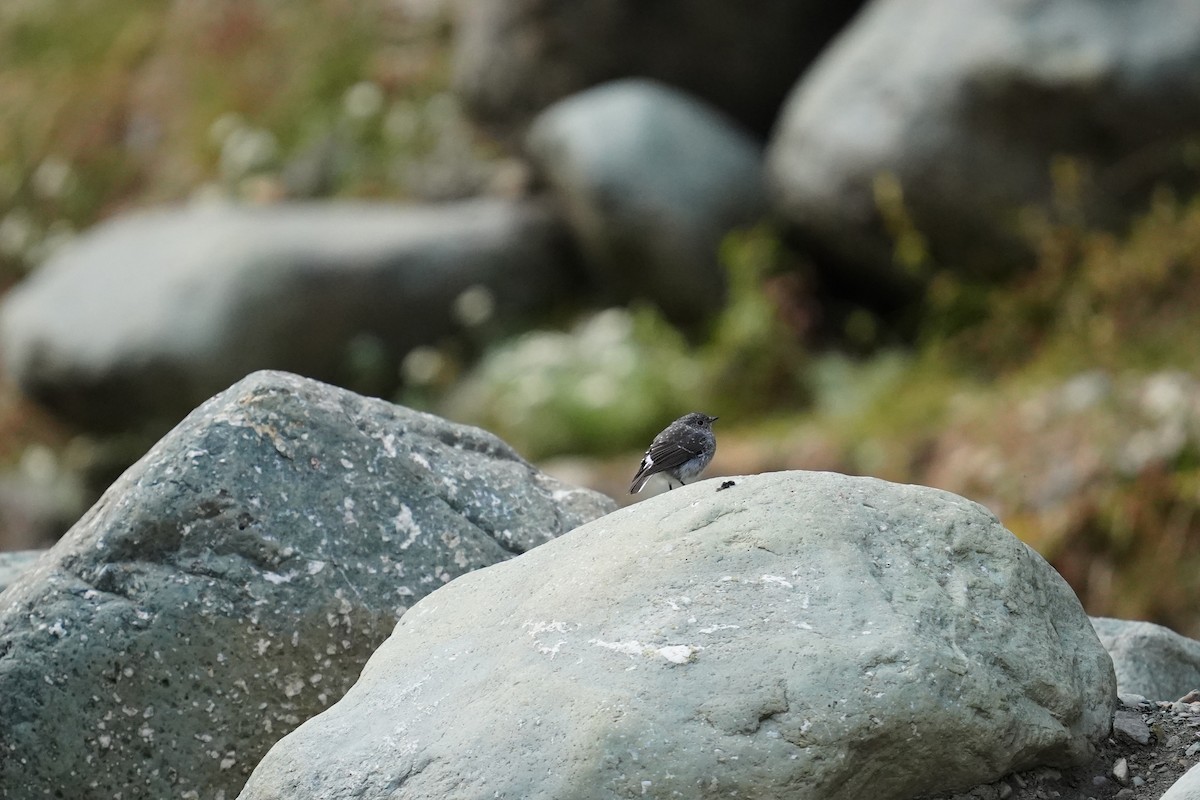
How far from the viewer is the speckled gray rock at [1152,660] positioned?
405 cm

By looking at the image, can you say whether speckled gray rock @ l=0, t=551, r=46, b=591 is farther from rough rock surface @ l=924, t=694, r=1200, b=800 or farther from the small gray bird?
rough rock surface @ l=924, t=694, r=1200, b=800

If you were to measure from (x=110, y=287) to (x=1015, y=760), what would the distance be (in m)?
9.00

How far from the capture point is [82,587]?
3607mm

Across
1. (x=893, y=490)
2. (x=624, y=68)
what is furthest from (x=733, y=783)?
(x=624, y=68)

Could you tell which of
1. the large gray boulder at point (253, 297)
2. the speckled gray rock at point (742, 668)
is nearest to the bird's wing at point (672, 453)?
the speckled gray rock at point (742, 668)

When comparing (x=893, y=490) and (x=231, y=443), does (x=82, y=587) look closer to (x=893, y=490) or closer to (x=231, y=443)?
(x=231, y=443)

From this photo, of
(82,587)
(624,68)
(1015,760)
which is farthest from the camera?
(624,68)

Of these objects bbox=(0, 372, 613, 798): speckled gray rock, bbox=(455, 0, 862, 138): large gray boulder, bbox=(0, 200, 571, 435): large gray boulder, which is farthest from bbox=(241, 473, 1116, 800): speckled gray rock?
bbox=(455, 0, 862, 138): large gray boulder

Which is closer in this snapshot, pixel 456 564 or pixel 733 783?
pixel 733 783

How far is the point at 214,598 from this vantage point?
3.65m

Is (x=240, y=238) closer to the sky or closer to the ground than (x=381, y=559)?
closer to the ground

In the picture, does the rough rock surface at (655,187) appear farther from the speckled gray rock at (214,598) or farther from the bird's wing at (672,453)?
the speckled gray rock at (214,598)

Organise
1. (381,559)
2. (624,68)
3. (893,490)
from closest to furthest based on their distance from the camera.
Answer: (893,490), (381,559), (624,68)

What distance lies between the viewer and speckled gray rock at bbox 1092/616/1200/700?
13.3ft
